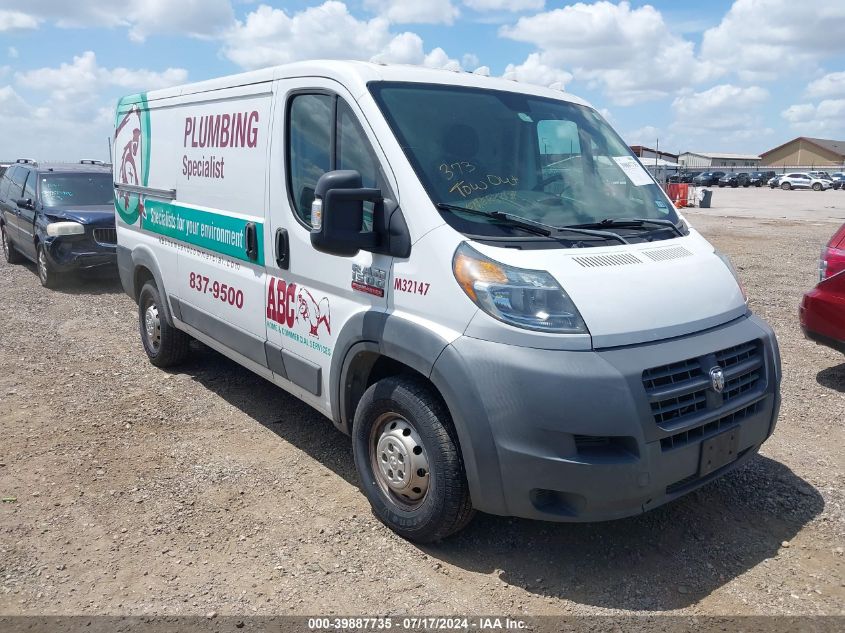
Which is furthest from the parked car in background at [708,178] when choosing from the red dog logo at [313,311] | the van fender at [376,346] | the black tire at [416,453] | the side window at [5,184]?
the black tire at [416,453]

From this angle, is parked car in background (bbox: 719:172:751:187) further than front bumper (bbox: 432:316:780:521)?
Yes

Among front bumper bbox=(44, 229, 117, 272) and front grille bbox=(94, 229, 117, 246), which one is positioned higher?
front grille bbox=(94, 229, 117, 246)

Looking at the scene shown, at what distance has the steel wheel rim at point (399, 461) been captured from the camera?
11.1 feet

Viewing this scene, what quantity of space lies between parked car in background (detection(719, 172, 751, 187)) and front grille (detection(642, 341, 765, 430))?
2470 inches

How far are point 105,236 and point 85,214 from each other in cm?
45

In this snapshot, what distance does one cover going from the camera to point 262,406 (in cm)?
550

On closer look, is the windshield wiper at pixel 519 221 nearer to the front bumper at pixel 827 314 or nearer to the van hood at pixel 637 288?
the van hood at pixel 637 288

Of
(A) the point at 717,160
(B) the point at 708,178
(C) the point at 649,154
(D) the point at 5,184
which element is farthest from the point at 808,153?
(D) the point at 5,184

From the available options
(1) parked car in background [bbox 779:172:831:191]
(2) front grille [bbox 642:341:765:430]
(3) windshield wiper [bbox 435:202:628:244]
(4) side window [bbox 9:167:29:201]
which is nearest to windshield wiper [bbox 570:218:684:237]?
(3) windshield wiper [bbox 435:202:628:244]

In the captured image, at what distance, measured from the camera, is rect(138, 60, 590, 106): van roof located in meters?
3.67

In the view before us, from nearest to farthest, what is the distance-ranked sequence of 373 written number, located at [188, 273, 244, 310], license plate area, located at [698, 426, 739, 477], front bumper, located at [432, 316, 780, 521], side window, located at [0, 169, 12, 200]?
front bumper, located at [432, 316, 780, 521] < license plate area, located at [698, 426, 739, 477] < 373 written number, located at [188, 273, 244, 310] < side window, located at [0, 169, 12, 200]

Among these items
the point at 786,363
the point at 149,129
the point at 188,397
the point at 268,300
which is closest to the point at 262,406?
the point at 188,397

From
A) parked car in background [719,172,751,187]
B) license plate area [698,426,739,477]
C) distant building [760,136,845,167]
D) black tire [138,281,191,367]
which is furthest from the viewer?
distant building [760,136,845,167]

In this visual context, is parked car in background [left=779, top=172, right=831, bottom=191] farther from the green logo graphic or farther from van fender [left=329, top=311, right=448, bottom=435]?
van fender [left=329, top=311, right=448, bottom=435]
